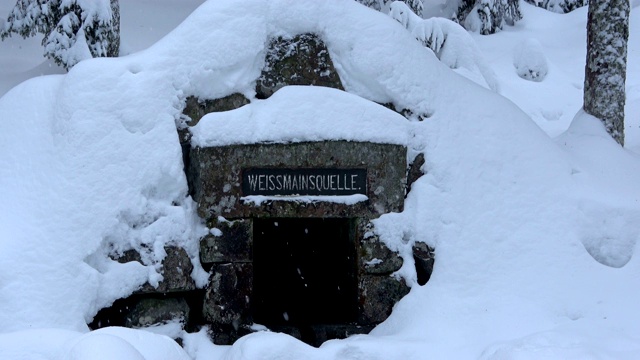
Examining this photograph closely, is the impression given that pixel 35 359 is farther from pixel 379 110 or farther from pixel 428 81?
pixel 428 81

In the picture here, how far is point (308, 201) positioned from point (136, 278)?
1.44 m

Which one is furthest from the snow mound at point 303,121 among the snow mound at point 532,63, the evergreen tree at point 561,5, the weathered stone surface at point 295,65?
the evergreen tree at point 561,5

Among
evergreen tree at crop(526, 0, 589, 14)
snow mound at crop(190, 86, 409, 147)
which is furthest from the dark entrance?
evergreen tree at crop(526, 0, 589, 14)

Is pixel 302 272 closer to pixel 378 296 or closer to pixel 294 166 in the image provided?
→ pixel 378 296

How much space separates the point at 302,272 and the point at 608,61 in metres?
3.76

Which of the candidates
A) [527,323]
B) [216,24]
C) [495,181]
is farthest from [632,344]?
[216,24]

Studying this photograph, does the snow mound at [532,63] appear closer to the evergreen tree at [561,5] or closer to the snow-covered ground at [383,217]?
the evergreen tree at [561,5]

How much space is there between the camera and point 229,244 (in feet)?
18.8

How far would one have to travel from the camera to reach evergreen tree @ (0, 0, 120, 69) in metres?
12.0

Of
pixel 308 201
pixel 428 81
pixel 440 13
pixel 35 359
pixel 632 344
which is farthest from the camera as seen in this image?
pixel 440 13

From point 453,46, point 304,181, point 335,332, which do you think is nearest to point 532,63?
point 453,46

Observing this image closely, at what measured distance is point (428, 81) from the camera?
20.7 feet

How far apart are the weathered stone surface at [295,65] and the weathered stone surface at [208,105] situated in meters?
0.20

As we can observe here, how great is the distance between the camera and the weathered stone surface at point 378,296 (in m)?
5.86
